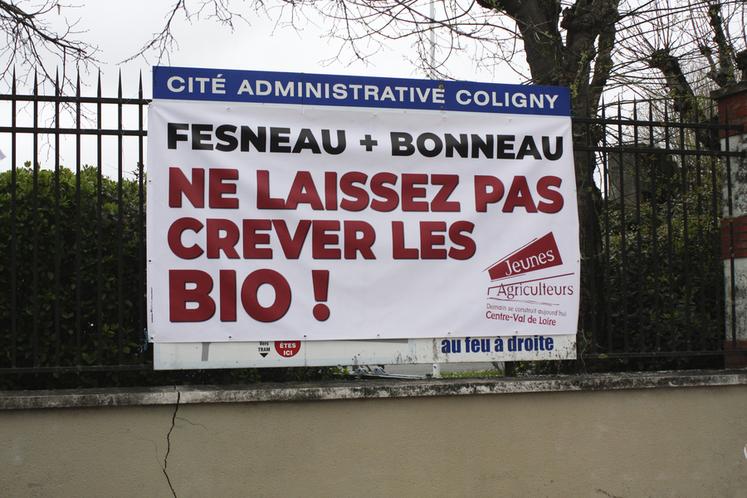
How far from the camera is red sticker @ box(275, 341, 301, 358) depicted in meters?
4.72

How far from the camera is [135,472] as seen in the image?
4.39 meters

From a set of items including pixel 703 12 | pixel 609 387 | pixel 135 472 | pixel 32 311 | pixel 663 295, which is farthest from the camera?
pixel 703 12

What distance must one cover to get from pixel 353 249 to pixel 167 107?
141cm

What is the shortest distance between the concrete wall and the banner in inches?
18.9

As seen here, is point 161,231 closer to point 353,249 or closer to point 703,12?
point 353,249

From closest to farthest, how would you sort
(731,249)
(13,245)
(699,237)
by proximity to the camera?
1. (13,245)
2. (731,249)
3. (699,237)

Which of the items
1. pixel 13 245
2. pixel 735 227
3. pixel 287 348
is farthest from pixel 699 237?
pixel 13 245

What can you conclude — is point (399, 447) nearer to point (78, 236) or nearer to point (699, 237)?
point (78, 236)

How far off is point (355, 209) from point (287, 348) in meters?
0.95

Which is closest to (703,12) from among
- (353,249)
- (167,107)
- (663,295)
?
(663,295)

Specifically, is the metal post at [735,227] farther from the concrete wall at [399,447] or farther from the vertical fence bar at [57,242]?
the vertical fence bar at [57,242]

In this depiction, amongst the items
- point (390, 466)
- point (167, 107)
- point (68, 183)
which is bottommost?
point (390, 466)

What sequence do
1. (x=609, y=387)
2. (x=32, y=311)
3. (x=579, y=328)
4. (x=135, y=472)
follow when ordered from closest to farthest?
(x=135, y=472)
(x=32, y=311)
(x=609, y=387)
(x=579, y=328)

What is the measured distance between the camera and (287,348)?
473cm
